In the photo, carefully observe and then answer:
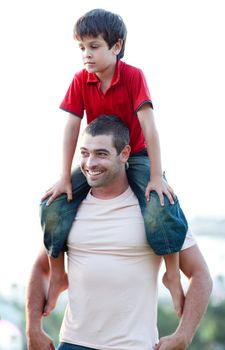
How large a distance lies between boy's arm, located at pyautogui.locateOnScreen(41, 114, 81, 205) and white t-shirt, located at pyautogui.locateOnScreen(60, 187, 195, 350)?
213mm

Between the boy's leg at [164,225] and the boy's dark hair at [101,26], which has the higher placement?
the boy's dark hair at [101,26]

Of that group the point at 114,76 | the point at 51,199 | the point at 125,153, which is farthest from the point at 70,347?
the point at 114,76

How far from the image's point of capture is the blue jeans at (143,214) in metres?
6.62

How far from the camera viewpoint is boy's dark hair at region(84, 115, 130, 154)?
22.1 ft

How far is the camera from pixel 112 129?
6.72m

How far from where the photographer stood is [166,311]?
29.3 m

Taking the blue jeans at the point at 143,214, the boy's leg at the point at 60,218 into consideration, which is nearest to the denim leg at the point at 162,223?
the blue jeans at the point at 143,214

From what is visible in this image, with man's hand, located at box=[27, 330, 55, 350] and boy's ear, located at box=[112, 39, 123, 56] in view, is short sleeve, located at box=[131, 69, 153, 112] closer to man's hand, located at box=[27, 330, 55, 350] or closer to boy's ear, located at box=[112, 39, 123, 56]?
boy's ear, located at box=[112, 39, 123, 56]

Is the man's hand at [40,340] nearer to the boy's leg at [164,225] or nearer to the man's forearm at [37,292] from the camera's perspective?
the man's forearm at [37,292]

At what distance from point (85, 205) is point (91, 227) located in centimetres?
17

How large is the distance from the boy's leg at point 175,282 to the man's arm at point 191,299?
57 millimetres

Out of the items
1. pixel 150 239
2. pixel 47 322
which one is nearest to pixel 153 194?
pixel 150 239

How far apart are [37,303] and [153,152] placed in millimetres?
1178

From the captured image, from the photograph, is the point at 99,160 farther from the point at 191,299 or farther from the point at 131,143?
the point at 191,299
